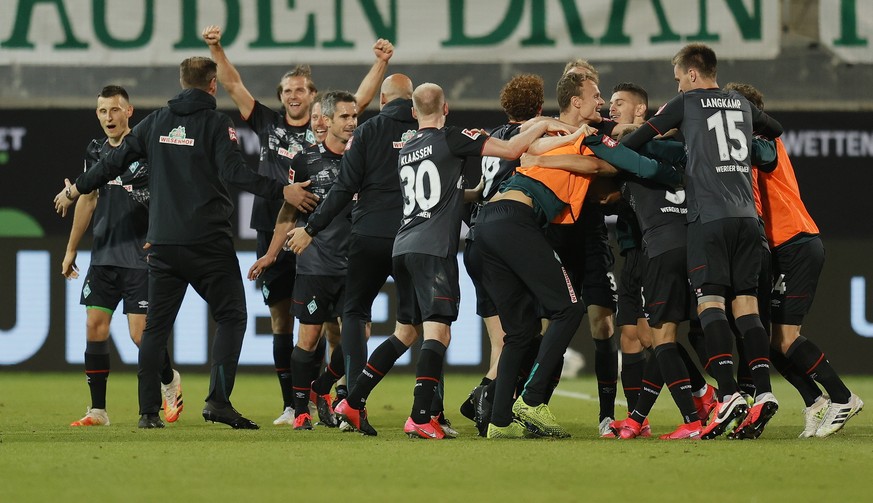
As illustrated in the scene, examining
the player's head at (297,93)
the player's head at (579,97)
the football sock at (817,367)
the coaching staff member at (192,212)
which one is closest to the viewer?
the football sock at (817,367)

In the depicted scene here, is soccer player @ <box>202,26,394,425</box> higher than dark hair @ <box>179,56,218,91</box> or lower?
lower

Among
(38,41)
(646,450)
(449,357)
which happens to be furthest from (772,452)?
(38,41)

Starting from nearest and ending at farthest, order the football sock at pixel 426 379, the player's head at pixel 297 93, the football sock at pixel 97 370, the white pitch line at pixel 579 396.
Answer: the football sock at pixel 426 379, the football sock at pixel 97 370, the player's head at pixel 297 93, the white pitch line at pixel 579 396

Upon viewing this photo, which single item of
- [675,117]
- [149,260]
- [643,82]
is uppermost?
[643,82]

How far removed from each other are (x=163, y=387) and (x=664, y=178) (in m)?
4.17

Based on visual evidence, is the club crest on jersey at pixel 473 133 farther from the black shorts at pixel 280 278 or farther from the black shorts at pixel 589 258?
the black shorts at pixel 280 278

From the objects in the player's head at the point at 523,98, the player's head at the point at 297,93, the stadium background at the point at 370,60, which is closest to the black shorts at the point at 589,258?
the player's head at the point at 523,98

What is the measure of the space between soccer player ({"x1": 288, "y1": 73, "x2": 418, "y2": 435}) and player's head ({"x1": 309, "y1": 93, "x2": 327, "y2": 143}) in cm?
100

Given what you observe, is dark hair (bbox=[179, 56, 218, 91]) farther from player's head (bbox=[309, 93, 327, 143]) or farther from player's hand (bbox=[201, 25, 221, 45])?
player's head (bbox=[309, 93, 327, 143])

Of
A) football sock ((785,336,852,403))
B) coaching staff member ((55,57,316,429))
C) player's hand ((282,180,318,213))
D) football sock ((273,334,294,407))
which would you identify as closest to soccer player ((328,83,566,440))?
player's hand ((282,180,318,213))

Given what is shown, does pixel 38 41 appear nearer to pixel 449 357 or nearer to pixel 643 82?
→ pixel 449 357

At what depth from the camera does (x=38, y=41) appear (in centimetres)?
1316

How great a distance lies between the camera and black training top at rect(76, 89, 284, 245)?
792 centimetres

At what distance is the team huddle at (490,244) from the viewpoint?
712 cm
